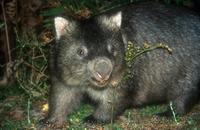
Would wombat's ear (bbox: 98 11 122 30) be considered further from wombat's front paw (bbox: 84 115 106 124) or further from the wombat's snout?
wombat's front paw (bbox: 84 115 106 124)

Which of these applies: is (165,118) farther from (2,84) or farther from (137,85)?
(2,84)

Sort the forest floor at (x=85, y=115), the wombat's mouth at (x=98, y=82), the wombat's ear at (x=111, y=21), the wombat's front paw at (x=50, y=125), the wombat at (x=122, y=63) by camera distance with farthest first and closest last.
A: 1. the wombat's front paw at (x=50, y=125)
2. the forest floor at (x=85, y=115)
3. the wombat's ear at (x=111, y=21)
4. the wombat at (x=122, y=63)
5. the wombat's mouth at (x=98, y=82)

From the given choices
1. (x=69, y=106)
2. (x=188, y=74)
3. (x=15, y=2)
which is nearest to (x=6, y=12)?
(x=15, y=2)

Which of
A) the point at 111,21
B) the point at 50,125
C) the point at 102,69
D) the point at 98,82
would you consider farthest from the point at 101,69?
the point at 50,125

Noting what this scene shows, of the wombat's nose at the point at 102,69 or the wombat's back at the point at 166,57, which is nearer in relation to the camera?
the wombat's nose at the point at 102,69

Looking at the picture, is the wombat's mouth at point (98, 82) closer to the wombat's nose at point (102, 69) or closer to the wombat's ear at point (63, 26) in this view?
the wombat's nose at point (102, 69)

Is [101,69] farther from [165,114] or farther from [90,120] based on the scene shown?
[165,114]

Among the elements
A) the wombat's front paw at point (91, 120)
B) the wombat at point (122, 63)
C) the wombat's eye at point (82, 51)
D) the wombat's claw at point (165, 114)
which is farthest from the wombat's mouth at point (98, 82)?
the wombat's claw at point (165, 114)
